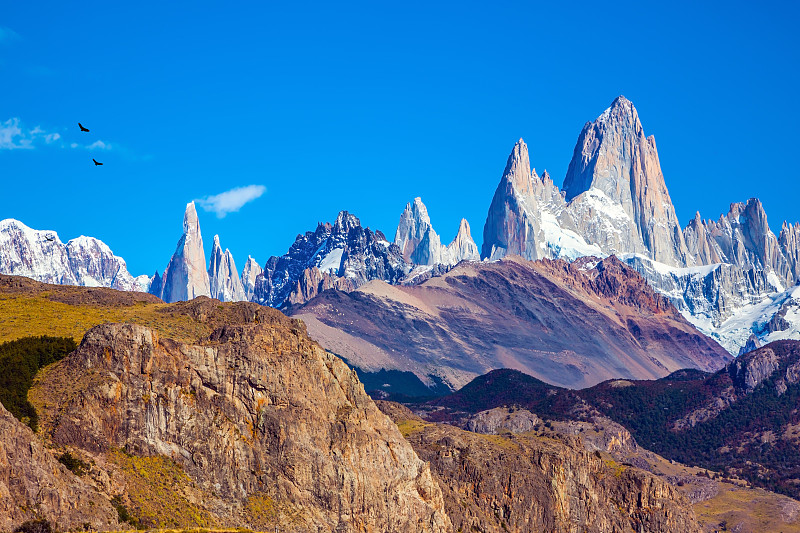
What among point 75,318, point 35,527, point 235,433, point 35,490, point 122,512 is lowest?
point 35,527

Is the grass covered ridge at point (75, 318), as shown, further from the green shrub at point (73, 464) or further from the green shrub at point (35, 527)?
the green shrub at point (35, 527)

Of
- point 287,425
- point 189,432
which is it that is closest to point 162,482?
point 189,432

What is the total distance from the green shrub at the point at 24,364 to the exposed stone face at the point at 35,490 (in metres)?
11.9

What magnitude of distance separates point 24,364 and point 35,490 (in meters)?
28.1

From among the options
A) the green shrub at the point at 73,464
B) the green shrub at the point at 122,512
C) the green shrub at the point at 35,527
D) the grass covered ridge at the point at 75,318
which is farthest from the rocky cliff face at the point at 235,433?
the green shrub at the point at 35,527

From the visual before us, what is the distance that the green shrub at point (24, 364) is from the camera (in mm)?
134125

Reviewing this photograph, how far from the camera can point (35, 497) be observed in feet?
382

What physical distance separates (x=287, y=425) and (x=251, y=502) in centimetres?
1063

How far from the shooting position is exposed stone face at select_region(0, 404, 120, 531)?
375 ft

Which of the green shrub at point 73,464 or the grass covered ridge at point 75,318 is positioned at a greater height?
the grass covered ridge at point 75,318

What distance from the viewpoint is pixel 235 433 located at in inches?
5719

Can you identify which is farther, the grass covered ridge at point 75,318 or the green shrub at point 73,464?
the grass covered ridge at point 75,318

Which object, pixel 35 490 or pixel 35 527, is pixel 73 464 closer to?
pixel 35 490

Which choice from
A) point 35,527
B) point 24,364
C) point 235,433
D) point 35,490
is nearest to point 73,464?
point 35,490
